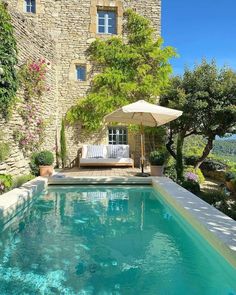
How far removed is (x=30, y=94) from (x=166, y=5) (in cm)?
774

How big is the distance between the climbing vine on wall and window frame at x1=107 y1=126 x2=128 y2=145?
3333 mm

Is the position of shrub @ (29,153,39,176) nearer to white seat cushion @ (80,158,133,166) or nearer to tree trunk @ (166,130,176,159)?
white seat cushion @ (80,158,133,166)

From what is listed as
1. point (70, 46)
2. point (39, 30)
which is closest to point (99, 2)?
point (70, 46)

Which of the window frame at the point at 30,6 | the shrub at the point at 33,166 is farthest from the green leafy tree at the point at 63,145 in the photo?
the window frame at the point at 30,6

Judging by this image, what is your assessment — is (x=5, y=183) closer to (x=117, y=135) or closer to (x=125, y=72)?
(x=117, y=135)

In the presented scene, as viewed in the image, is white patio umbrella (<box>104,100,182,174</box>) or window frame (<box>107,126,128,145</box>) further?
window frame (<box>107,126,128,145</box>)

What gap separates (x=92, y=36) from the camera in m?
13.0

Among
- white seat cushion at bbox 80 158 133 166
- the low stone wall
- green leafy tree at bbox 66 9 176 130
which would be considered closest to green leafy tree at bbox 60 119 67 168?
green leafy tree at bbox 66 9 176 130

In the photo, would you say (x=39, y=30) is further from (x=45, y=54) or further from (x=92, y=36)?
(x=92, y=36)

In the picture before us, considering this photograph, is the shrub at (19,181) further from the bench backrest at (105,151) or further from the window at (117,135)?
the window at (117,135)

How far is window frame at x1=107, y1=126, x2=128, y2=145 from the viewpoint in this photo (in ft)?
43.3

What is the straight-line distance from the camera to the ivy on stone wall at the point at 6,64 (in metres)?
7.34

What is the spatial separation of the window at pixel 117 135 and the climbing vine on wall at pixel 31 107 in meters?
3.34

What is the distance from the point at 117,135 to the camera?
13.2 meters
